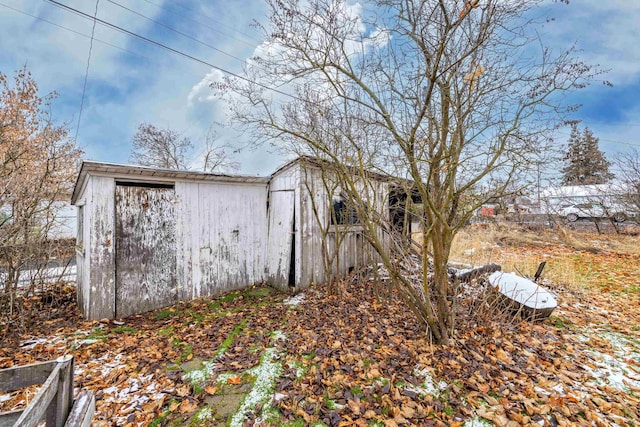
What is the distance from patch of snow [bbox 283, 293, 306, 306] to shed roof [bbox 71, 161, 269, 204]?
2.72 m

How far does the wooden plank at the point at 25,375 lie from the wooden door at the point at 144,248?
3377 millimetres

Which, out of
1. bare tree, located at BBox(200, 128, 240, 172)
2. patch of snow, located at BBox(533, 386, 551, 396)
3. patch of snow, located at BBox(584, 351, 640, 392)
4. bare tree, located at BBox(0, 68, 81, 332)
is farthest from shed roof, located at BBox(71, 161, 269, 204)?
bare tree, located at BBox(200, 128, 240, 172)

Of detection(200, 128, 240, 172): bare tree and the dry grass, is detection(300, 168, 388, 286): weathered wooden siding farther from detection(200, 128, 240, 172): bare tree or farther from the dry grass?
detection(200, 128, 240, 172): bare tree

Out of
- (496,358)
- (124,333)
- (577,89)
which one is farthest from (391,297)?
(124,333)

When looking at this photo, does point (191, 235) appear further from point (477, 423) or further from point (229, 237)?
point (477, 423)

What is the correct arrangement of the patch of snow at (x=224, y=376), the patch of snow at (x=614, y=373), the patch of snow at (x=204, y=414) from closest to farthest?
the patch of snow at (x=204, y=414) < the patch of snow at (x=614, y=373) < the patch of snow at (x=224, y=376)

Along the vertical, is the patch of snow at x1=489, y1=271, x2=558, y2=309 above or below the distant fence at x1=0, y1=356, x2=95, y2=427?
below

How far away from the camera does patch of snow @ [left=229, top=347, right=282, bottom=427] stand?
2382mm

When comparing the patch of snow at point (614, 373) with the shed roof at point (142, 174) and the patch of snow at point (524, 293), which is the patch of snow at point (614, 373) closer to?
the patch of snow at point (524, 293)

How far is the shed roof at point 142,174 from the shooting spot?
165 inches

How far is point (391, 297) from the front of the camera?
16.4 ft

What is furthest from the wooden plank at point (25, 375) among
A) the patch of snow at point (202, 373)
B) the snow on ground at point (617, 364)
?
the snow on ground at point (617, 364)

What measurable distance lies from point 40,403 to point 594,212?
19.5m

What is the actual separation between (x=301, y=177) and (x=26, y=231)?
449cm
